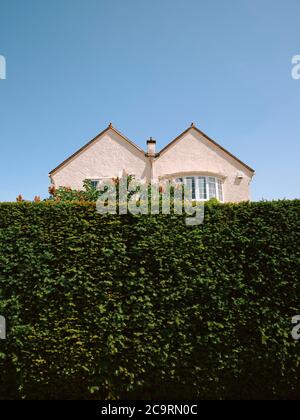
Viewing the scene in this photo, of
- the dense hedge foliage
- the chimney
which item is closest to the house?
the chimney

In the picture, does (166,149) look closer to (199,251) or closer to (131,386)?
(199,251)

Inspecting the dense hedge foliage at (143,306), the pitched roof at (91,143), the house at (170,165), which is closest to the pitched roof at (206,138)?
the house at (170,165)

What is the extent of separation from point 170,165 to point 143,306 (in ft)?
46.7

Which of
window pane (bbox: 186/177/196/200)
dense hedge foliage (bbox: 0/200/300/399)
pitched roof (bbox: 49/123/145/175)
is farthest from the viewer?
pitched roof (bbox: 49/123/145/175)

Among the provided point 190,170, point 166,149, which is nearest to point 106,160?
point 166,149

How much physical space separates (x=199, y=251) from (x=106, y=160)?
14.2 meters

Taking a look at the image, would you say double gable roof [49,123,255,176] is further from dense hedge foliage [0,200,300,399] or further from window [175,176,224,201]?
dense hedge foliage [0,200,300,399]

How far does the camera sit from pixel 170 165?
61.0 feet

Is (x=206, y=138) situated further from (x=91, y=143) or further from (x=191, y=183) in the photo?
(x=91, y=143)

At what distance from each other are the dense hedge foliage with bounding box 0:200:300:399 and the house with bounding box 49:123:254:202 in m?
13.0

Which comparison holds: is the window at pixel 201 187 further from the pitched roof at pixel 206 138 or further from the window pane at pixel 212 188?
the pitched roof at pixel 206 138

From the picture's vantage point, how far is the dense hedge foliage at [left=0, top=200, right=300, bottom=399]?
504 centimetres

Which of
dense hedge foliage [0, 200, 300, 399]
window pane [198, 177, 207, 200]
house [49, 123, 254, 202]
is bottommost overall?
dense hedge foliage [0, 200, 300, 399]
